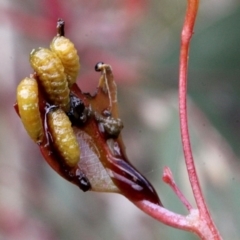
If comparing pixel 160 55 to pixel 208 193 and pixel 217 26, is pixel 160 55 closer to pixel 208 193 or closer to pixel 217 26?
pixel 217 26

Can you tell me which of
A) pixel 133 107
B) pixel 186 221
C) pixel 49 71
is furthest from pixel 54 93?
pixel 133 107

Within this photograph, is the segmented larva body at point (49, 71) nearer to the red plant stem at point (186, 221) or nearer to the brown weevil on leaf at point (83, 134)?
the brown weevil on leaf at point (83, 134)

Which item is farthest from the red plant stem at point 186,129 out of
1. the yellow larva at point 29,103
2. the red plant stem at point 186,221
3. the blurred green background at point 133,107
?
the blurred green background at point 133,107

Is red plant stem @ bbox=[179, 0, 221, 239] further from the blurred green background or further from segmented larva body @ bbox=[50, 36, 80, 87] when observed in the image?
the blurred green background

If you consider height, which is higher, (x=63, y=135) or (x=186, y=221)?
(x=63, y=135)

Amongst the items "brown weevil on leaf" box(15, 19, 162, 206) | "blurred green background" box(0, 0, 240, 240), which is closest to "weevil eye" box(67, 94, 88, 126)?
"brown weevil on leaf" box(15, 19, 162, 206)

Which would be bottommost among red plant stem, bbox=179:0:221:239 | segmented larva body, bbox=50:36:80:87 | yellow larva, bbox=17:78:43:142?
red plant stem, bbox=179:0:221:239

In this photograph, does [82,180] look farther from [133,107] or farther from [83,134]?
[133,107]
